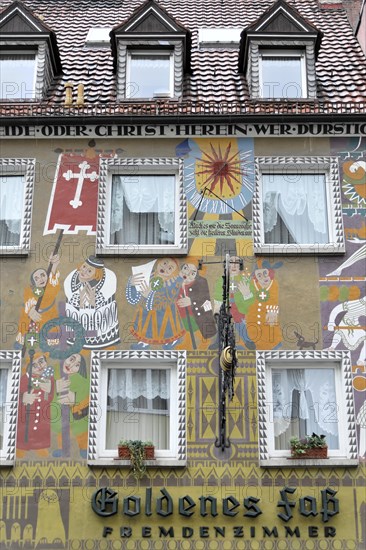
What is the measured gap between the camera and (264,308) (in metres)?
16.8

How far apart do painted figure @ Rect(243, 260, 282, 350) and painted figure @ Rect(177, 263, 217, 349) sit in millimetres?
746

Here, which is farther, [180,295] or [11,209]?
[11,209]

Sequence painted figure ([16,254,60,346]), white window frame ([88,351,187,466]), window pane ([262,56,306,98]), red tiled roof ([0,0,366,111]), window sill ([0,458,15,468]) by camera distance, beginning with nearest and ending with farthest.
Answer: window sill ([0,458,15,468]), white window frame ([88,351,187,466]), painted figure ([16,254,60,346]), window pane ([262,56,306,98]), red tiled roof ([0,0,366,111])

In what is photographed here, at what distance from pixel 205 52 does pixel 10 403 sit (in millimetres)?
10494

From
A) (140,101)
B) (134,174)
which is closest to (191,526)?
(134,174)

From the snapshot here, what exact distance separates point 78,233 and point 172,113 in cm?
325

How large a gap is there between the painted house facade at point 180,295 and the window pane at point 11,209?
4cm

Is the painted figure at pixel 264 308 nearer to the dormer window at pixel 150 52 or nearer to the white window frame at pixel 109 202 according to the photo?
the white window frame at pixel 109 202

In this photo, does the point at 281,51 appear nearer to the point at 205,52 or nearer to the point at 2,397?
the point at 205,52

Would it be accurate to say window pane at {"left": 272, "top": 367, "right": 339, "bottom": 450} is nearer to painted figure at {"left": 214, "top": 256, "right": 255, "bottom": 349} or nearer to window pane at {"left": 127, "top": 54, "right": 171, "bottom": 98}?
painted figure at {"left": 214, "top": 256, "right": 255, "bottom": 349}

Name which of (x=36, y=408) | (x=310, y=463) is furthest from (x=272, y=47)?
(x=36, y=408)

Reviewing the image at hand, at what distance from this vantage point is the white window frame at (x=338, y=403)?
1559 cm

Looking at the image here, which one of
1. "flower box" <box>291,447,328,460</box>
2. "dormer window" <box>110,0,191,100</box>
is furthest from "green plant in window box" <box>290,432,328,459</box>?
"dormer window" <box>110,0,191,100</box>

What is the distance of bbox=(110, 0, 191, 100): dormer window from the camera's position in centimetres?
1989
